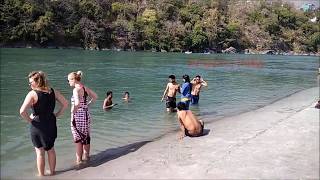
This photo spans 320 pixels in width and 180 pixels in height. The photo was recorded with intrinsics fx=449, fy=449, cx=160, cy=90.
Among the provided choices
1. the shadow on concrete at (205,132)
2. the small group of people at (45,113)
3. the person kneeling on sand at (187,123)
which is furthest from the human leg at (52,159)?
Result: the shadow on concrete at (205,132)

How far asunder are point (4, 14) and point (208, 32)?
186 feet

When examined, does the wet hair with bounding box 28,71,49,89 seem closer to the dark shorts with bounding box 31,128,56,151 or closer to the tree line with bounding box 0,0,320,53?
the dark shorts with bounding box 31,128,56,151

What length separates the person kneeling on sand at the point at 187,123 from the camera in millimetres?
11859

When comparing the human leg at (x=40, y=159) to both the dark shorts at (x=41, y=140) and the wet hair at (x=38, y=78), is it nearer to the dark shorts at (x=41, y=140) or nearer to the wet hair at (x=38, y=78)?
the dark shorts at (x=41, y=140)

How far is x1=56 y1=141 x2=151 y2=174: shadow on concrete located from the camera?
377 inches

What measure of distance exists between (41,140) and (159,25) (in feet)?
384

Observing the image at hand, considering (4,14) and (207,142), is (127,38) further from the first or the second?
(207,142)

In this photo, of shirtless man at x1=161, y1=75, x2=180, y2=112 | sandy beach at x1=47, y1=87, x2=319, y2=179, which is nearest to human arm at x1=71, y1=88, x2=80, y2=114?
sandy beach at x1=47, y1=87, x2=319, y2=179

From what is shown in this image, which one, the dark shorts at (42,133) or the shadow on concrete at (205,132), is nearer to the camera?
the dark shorts at (42,133)

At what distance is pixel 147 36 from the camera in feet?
371

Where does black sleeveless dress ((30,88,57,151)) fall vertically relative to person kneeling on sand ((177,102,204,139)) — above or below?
above

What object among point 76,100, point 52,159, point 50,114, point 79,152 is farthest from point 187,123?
point 50,114

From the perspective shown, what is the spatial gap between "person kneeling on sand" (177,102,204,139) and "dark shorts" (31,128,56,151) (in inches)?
167

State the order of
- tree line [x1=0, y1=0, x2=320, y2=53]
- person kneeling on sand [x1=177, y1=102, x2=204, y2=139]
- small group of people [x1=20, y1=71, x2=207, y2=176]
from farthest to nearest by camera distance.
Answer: tree line [x1=0, y1=0, x2=320, y2=53], person kneeling on sand [x1=177, y1=102, x2=204, y2=139], small group of people [x1=20, y1=71, x2=207, y2=176]
